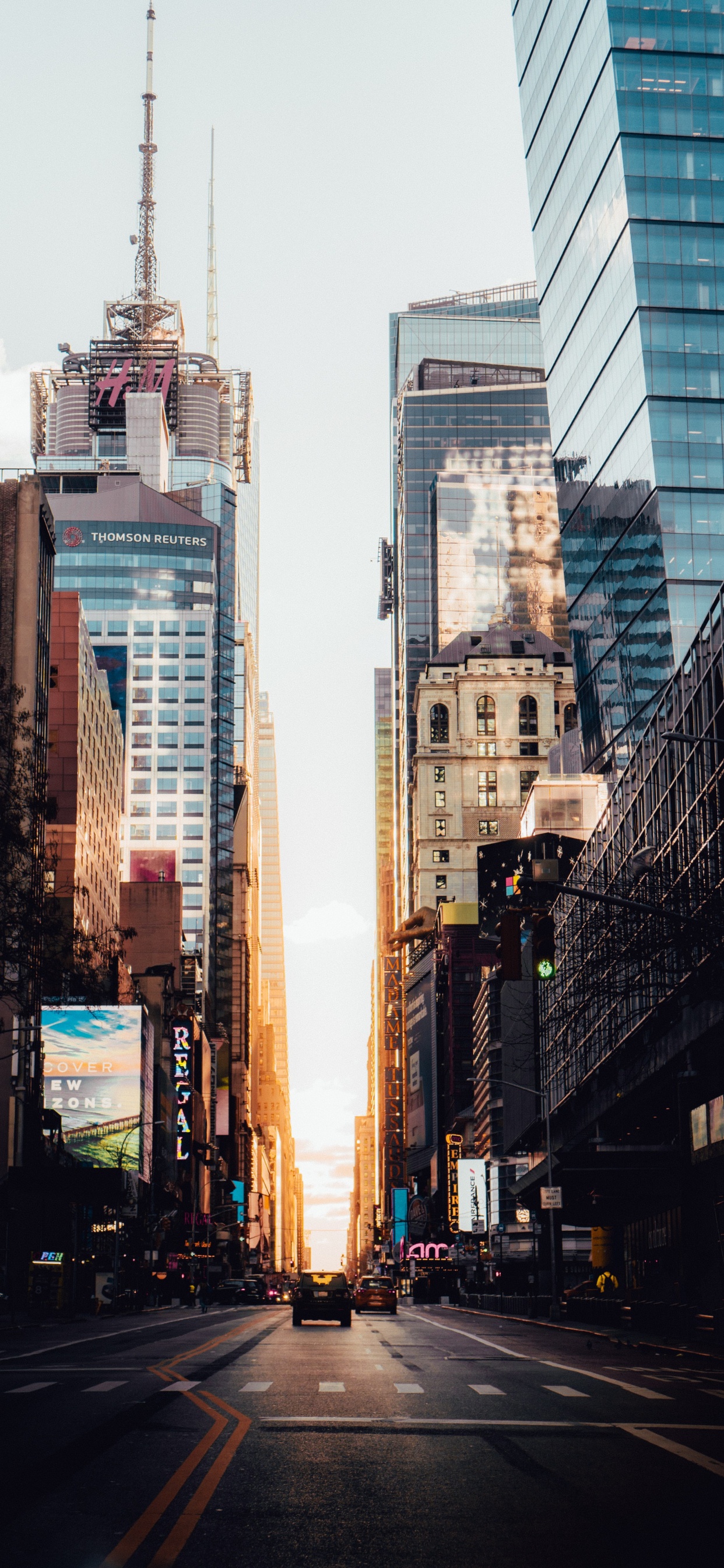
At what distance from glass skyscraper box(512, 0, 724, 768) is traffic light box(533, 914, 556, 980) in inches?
3556

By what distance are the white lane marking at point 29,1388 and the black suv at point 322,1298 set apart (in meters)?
31.7

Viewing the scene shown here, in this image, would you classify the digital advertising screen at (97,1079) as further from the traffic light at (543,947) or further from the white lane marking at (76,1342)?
the traffic light at (543,947)

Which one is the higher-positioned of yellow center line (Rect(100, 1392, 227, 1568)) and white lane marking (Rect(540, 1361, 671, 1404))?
yellow center line (Rect(100, 1392, 227, 1568))

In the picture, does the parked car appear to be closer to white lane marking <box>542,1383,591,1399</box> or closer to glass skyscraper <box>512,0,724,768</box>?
glass skyscraper <box>512,0,724,768</box>

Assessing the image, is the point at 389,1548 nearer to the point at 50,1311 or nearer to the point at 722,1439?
the point at 722,1439

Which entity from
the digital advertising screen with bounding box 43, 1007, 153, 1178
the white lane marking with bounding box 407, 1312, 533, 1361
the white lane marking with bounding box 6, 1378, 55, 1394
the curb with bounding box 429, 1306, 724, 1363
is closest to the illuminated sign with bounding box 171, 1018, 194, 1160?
the digital advertising screen with bounding box 43, 1007, 153, 1178

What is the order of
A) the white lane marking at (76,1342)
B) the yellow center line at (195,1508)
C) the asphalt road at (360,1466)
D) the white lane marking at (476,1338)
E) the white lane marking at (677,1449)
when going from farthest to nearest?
the white lane marking at (76,1342), the white lane marking at (476,1338), the white lane marking at (677,1449), the asphalt road at (360,1466), the yellow center line at (195,1508)

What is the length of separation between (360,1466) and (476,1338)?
3040cm

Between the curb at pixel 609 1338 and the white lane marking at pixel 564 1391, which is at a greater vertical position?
the white lane marking at pixel 564 1391

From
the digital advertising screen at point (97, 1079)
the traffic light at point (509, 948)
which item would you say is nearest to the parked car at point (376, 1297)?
the digital advertising screen at point (97, 1079)

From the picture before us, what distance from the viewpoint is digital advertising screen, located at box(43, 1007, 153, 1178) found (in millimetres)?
117625

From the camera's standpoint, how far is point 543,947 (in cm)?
2419

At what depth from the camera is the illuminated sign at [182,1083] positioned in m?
165

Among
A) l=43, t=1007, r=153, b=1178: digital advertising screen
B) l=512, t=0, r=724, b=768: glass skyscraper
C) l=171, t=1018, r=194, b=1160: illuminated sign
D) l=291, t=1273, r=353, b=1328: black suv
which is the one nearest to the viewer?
l=291, t=1273, r=353, b=1328: black suv
